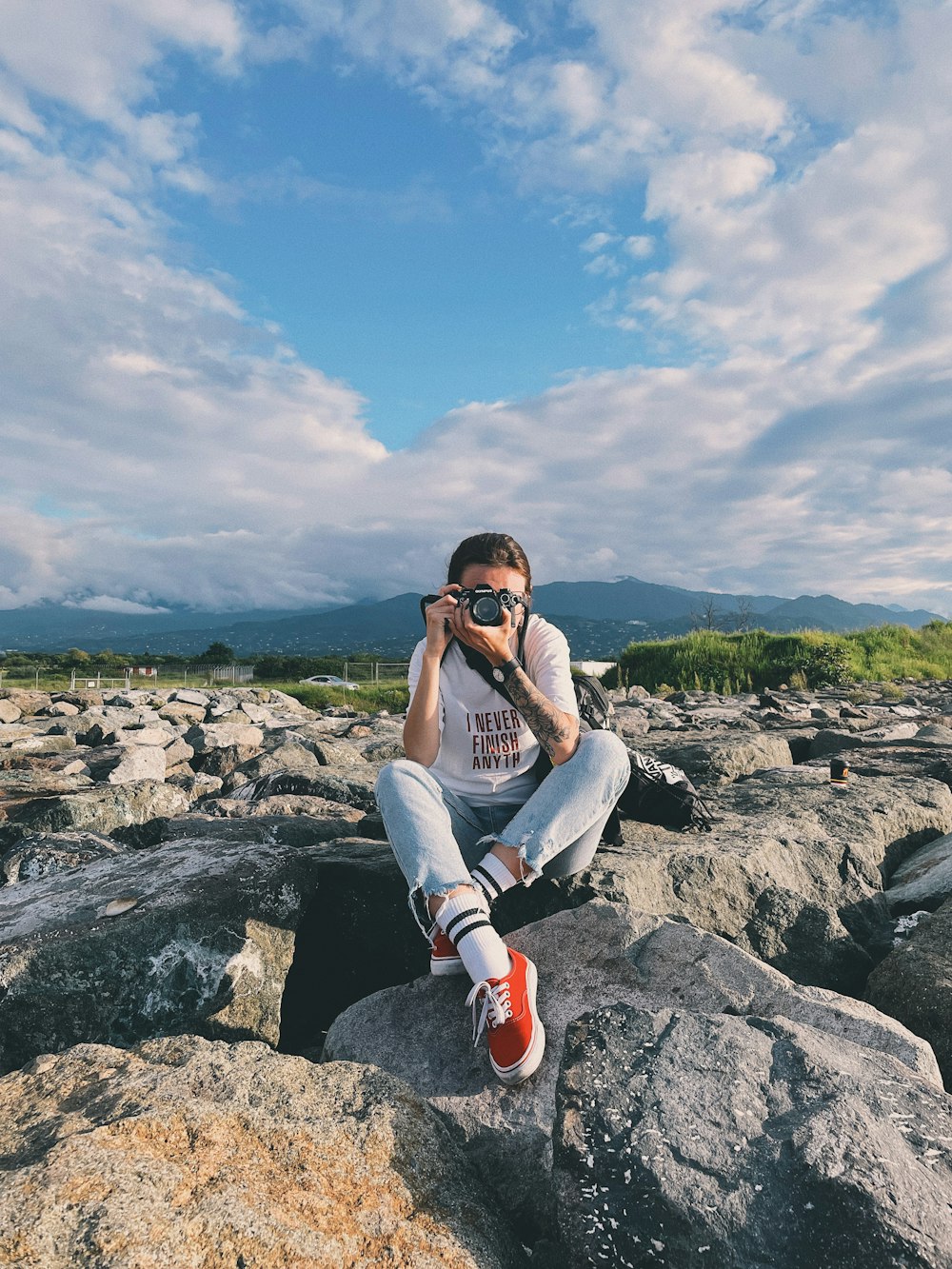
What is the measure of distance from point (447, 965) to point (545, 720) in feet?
3.58

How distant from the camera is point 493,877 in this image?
310 cm

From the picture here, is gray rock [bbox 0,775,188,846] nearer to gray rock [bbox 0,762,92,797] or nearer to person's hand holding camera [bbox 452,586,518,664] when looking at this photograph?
gray rock [bbox 0,762,92,797]

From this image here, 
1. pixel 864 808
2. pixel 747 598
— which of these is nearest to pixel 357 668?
pixel 747 598

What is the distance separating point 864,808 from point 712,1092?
339 centimetres

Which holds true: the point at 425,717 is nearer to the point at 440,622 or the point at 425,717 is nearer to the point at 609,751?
the point at 440,622

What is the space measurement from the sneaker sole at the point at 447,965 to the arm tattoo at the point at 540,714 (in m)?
1.00

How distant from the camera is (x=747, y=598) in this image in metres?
35.0

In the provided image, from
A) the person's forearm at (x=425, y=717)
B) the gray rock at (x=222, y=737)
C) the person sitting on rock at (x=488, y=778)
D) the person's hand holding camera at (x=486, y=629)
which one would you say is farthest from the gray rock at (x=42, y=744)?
the person's hand holding camera at (x=486, y=629)

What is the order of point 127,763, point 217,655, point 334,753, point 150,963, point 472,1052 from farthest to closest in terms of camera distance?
point 217,655 → point 334,753 → point 127,763 → point 150,963 → point 472,1052

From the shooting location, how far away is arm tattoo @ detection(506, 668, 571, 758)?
3412mm

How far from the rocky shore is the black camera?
1225mm

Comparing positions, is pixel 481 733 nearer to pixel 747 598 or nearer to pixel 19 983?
pixel 19 983

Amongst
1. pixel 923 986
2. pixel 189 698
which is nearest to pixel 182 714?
pixel 189 698

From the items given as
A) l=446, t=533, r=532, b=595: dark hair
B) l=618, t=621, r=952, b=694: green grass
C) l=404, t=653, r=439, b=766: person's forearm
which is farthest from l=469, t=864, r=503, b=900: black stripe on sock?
l=618, t=621, r=952, b=694: green grass
